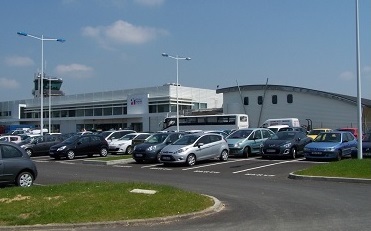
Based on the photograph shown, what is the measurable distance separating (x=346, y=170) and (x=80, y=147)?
18.1 m

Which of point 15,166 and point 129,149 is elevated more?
point 15,166

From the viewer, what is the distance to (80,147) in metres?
30.8

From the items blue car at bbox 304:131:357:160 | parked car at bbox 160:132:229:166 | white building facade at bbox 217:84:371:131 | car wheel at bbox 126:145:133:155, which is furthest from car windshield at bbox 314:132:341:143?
white building facade at bbox 217:84:371:131

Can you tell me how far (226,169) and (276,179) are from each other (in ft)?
14.0

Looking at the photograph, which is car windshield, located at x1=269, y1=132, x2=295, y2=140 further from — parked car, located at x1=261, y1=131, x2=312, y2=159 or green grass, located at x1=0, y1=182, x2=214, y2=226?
green grass, located at x1=0, y1=182, x2=214, y2=226

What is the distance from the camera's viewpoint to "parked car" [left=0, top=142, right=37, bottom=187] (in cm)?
1468

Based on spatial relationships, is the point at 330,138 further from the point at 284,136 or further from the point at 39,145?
the point at 39,145

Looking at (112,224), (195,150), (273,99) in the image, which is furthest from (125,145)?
(273,99)

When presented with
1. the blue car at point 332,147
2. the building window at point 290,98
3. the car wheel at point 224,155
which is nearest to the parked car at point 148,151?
the car wheel at point 224,155

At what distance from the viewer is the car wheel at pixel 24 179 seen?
592 inches

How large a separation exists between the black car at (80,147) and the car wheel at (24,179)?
585 inches

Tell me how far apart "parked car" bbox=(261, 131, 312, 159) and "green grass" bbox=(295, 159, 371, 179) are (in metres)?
6.45

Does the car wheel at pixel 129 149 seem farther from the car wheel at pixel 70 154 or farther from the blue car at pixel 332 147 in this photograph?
the blue car at pixel 332 147

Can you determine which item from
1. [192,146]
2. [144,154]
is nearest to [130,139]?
[144,154]
